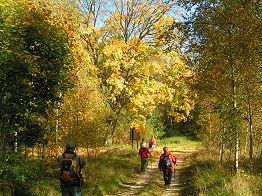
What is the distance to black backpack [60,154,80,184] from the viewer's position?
8828 millimetres

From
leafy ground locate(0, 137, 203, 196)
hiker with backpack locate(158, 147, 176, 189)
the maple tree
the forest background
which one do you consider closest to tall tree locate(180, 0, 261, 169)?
the forest background

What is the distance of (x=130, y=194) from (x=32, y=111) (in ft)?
20.2

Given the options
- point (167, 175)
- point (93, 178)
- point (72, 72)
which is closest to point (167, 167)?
point (167, 175)

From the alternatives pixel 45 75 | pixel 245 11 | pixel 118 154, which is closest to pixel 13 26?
pixel 45 75

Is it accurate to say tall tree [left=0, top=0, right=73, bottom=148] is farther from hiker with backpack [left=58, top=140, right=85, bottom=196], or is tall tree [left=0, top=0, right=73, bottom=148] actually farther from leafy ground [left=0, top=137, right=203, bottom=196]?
hiker with backpack [left=58, top=140, right=85, bottom=196]

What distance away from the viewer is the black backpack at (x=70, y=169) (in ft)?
29.0

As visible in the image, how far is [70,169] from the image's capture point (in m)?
8.83

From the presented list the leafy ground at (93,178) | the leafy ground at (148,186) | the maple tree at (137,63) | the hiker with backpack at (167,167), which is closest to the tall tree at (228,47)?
the hiker with backpack at (167,167)

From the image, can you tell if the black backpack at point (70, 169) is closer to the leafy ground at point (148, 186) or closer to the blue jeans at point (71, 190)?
the blue jeans at point (71, 190)

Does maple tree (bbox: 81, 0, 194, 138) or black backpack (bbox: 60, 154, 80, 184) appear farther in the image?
maple tree (bbox: 81, 0, 194, 138)

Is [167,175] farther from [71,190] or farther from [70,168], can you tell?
[70,168]

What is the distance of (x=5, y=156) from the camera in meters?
9.59

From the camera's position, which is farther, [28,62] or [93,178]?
[93,178]

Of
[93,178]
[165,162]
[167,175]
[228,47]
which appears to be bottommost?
[93,178]
